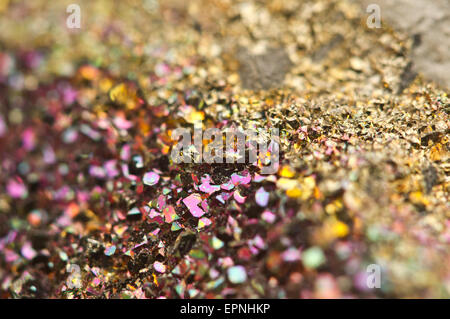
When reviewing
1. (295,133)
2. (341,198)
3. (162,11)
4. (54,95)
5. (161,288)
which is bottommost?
(161,288)

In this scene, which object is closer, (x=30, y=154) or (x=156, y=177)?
(x=30, y=154)

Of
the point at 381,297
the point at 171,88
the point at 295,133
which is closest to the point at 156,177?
the point at 171,88

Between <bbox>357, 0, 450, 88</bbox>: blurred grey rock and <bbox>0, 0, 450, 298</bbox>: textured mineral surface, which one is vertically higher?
<bbox>357, 0, 450, 88</bbox>: blurred grey rock

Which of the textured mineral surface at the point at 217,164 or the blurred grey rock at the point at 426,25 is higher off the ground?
the blurred grey rock at the point at 426,25

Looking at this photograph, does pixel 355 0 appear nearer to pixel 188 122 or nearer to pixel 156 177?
pixel 188 122

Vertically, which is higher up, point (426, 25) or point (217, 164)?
point (426, 25)

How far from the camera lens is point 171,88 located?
195 centimetres

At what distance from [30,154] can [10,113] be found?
0.67 ft

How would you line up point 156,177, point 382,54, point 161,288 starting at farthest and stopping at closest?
point 382,54 → point 156,177 → point 161,288

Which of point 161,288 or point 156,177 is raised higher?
point 156,177

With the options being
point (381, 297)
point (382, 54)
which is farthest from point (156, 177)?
point (382, 54)

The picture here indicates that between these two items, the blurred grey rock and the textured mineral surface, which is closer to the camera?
the textured mineral surface

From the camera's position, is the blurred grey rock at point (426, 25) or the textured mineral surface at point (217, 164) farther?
the blurred grey rock at point (426, 25)

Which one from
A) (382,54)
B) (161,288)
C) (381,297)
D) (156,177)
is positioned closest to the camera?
(381,297)
